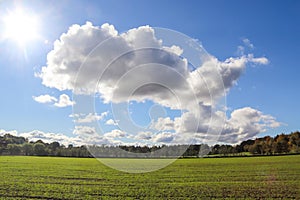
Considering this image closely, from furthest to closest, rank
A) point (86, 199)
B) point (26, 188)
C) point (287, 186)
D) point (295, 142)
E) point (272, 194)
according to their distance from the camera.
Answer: point (295, 142), point (287, 186), point (26, 188), point (272, 194), point (86, 199)

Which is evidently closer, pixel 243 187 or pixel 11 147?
pixel 243 187

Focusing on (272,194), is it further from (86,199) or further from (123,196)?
(86,199)

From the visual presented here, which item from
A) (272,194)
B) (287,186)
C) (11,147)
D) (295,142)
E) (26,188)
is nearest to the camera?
(272,194)

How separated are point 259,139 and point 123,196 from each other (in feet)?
497

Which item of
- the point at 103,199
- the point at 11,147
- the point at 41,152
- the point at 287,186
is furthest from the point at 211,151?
the point at 103,199

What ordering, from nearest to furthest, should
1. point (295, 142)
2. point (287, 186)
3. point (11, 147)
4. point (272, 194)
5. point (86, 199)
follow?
point (86, 199) < point (272, 194) < point (287, 186) < point (295, 142) < point (11, 147)

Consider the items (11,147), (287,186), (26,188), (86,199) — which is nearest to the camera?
(86,199)

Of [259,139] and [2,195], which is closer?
[2,195]

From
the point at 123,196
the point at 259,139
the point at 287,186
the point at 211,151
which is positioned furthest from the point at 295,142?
the point at 123,196

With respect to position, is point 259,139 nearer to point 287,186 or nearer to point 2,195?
point 287,186

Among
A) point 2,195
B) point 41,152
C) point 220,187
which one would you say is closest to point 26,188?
point 2,195

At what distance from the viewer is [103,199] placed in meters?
22.2

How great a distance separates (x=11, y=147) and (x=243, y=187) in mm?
156312

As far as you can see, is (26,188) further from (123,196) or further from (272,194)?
(272,194)
